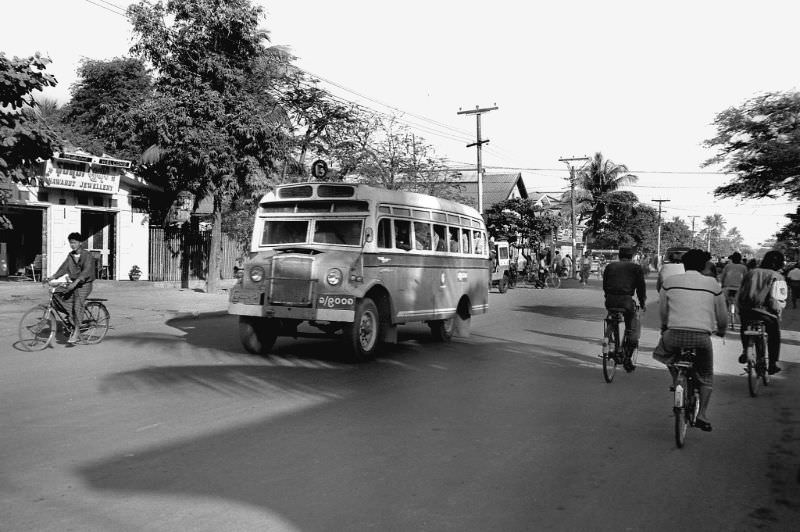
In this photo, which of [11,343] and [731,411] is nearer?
[731,411]

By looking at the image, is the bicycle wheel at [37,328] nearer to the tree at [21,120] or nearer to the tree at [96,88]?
the tree at [21,120]

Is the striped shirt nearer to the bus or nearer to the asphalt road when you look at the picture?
the asphalt road

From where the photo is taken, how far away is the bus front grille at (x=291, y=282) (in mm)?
10258

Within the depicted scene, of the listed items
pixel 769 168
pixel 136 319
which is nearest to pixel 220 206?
pixel 136 319

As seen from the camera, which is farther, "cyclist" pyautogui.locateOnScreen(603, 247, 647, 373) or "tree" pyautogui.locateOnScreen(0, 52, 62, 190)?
"tree" pyautogui.locateOnScreen(0, 52, 62, 190)

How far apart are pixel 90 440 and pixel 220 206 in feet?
62.3

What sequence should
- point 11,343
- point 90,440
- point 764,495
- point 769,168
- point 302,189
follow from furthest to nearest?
point 769,168, point 11,343, point 302,189, point 90,440, point 764,495

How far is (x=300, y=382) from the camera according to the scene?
29.3 ft

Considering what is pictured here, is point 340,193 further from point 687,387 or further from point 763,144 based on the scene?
point 763,144

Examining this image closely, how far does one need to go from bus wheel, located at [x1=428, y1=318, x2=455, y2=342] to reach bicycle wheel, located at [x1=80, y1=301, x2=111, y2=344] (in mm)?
5735

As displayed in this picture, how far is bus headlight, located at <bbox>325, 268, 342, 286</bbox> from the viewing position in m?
10.2

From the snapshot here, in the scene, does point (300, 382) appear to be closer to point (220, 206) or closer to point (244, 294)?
point (244, 294)

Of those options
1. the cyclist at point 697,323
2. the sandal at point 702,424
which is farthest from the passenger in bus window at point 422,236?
the sandal at point 702,424

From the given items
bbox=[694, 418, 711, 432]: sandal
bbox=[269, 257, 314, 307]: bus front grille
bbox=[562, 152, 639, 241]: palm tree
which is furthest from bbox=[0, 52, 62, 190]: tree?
bbox=[562, 152, 639, 241]: palm tree
